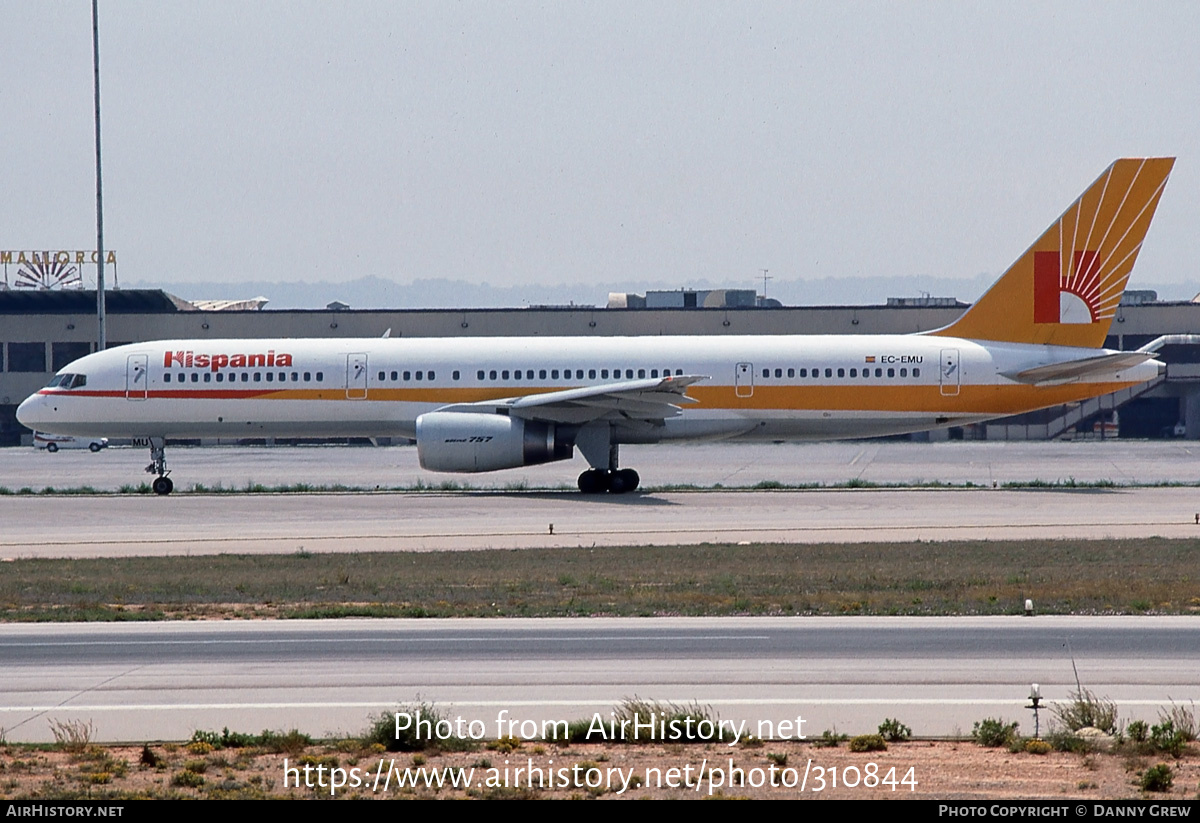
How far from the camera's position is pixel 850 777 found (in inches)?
380

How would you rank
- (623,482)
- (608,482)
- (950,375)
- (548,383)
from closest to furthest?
(623,482) → (608,482) → (950,375) → (548,383)

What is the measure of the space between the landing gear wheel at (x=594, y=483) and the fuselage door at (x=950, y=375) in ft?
30.8

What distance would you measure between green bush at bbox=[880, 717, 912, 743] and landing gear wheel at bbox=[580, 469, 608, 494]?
2459 cm

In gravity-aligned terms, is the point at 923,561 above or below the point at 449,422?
below

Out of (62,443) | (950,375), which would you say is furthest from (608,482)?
(62,443)

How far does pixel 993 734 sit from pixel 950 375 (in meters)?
26.5

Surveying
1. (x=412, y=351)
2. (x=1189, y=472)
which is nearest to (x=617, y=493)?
(x=412, y=351)

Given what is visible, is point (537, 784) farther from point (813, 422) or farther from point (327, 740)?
point (813, 422)

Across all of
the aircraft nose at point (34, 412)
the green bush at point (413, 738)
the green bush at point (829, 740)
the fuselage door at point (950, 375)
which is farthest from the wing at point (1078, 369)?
the green bush at point (413, 738)

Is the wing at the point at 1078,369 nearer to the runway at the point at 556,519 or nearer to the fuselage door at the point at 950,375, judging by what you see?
the fuselage door at the point at 950,375

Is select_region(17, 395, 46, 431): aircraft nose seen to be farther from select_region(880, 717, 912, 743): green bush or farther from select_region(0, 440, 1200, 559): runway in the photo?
select_region(880, 717, 912, 743): green bush

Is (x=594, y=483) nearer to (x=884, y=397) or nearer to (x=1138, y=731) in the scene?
(x=884, y=397)

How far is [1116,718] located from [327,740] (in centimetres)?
653

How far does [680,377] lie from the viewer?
113 feet
